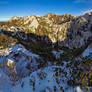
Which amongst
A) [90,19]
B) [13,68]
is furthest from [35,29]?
[13,68]

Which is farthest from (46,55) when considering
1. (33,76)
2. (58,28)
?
(58,28)

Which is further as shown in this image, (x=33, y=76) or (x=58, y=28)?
(x=58, y=28)

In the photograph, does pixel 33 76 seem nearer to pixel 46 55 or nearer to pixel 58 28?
pixel 46 55

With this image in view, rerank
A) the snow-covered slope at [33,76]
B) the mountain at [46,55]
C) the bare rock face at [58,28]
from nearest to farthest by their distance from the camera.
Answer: the snow-covered slope at [33,76] < the mountain at [46,55] < the bare rock face at [58,28]

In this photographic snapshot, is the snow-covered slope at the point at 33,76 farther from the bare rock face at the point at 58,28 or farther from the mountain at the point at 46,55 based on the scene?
the bare rock face at the point at 58,28

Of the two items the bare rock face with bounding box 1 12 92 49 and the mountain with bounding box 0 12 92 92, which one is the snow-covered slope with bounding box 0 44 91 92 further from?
the bare rock face with bounding box 1 12 92 49

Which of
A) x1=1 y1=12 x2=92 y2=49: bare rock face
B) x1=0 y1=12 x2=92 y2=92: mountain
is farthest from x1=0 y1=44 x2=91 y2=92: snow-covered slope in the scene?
x1=1 y1=12 x2=92 y2=49: bare rock face

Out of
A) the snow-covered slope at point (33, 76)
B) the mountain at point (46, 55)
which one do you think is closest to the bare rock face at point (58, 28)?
the mountain at point (46, 55)

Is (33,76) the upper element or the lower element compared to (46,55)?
upper
